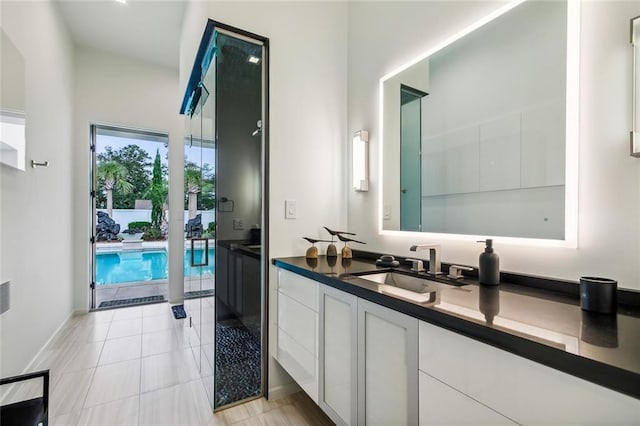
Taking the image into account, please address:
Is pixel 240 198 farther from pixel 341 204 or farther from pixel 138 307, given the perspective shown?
pixel 138 307

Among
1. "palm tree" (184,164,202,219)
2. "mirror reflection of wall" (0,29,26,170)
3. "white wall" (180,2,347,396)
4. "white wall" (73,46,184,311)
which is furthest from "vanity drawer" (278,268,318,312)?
"white wall" (73,46,184,311)

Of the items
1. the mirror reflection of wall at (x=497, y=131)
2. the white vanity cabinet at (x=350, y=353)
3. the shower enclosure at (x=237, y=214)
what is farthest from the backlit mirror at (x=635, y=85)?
the shower enclosure at (x=237, y=214)

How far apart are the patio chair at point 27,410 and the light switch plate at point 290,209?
143 centimetres

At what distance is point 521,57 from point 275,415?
2438 millimetres

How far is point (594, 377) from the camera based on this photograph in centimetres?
59

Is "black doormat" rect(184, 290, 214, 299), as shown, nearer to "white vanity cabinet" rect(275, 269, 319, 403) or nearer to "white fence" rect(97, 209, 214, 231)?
"white vanity cabinet" rect(275, 269, 319, 403)

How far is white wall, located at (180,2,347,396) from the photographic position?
6.76 ft

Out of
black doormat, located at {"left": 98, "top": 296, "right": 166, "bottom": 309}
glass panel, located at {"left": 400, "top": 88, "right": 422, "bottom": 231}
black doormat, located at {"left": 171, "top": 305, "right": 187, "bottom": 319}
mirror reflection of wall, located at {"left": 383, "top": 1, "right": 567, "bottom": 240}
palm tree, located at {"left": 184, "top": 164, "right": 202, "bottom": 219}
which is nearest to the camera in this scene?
mirror reflection of wall, located at {"left": 383, "top": 1, "right": 567, "bottom": 240}

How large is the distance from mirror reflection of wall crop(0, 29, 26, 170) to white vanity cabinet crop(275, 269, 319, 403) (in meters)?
1.93

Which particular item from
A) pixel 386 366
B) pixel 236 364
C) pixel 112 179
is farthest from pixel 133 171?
pixel 386 366

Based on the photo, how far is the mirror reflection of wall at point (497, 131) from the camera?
1268 millimetres

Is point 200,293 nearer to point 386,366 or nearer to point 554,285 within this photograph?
point 386,366

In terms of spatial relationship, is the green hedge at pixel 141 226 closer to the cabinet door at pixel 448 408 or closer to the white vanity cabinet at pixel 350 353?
the white vanity cabinet at pixel 350 353

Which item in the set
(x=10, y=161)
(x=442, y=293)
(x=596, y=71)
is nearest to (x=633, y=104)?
(x=596, y=71)
